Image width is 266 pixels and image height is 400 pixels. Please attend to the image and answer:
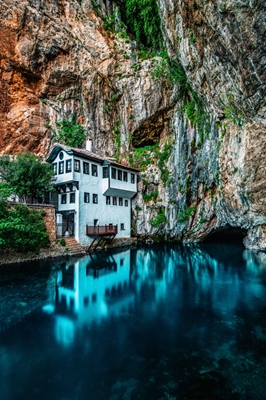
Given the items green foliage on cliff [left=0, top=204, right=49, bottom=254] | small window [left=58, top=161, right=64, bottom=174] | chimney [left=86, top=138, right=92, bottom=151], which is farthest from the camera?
chimney [left=86, top=138, right=92, bottom=151]

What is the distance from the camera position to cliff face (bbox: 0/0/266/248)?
62.1ft

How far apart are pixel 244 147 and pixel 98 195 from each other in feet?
48.4

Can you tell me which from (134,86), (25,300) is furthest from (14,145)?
(25,300)

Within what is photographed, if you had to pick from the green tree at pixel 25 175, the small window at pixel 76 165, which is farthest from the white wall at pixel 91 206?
the green tree at pixel 25 175

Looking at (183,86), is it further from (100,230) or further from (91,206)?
(100,230)

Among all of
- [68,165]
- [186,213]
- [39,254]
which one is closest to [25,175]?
[68,165]

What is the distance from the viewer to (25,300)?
10867mm

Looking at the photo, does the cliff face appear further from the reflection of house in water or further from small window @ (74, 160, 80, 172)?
the reflection of house in water

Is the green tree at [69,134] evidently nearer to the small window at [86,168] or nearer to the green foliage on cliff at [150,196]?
the small window at [86,168]

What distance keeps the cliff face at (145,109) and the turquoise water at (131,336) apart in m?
9.50

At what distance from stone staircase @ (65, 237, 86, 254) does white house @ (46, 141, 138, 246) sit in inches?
19.7

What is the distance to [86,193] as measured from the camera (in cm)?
2436

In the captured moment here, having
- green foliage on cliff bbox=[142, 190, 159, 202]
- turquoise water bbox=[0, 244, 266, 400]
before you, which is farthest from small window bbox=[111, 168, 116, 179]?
turquoise water bbox=[0, 244, 266, 400]

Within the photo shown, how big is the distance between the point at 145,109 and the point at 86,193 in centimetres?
A: 1423
